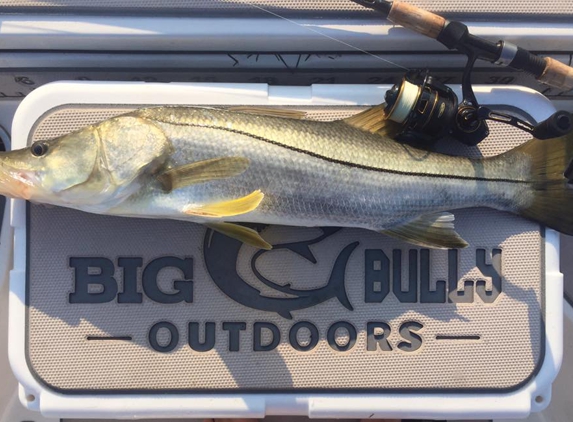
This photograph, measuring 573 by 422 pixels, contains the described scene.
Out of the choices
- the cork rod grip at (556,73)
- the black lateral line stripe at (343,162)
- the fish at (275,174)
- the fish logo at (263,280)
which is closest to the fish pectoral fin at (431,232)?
the fish at (275,174)

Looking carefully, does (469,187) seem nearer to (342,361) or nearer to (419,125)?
(419,125)

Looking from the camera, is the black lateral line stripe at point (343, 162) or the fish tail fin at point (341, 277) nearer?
the black lateral line stripe at point (343, 162)

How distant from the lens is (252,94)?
6.28 ft

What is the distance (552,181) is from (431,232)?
50 centimetres

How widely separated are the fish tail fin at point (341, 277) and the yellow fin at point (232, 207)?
1.51 ft

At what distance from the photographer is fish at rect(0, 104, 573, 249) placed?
1666 mm

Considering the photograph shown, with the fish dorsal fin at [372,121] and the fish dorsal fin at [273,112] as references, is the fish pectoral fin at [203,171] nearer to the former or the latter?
the fish dorsal fin at [273,112]

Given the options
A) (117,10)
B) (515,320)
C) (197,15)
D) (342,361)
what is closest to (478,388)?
(515,320)

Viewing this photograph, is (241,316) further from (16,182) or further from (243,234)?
(16,182)

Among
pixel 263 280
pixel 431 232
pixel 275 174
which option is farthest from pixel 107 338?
pixel 431 232

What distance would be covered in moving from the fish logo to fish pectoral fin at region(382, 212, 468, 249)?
0.86ft

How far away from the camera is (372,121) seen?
6.03 feet

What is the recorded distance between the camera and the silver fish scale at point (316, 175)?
1683mm

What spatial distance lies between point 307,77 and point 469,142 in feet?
2.44
